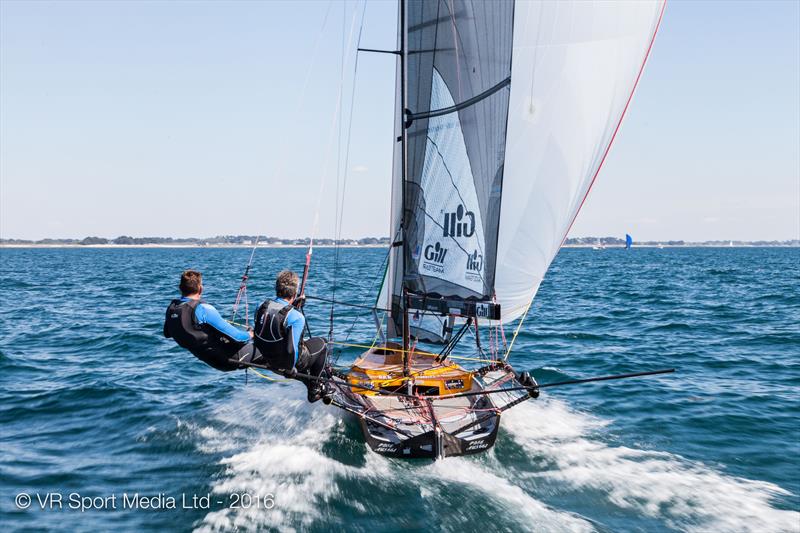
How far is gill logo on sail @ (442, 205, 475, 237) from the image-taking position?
7648 mm

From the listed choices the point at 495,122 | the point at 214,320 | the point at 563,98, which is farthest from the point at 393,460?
the point at 563,98

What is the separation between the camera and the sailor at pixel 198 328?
19.8 feet

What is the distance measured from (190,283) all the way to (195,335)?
531mm

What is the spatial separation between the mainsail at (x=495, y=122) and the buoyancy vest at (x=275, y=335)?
1978 mm

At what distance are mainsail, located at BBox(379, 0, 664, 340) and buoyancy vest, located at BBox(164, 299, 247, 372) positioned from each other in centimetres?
237

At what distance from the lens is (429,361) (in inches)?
337

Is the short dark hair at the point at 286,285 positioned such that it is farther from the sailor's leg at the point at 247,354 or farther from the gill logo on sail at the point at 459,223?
the gill logo on sail at the point at 459,223

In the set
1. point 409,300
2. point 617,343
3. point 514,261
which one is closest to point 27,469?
point 409,300

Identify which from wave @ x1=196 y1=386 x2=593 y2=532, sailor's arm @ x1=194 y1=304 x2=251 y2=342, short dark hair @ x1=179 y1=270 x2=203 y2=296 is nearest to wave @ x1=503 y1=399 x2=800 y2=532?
wave @ x1=196 y1=386 x2=593 y2=532

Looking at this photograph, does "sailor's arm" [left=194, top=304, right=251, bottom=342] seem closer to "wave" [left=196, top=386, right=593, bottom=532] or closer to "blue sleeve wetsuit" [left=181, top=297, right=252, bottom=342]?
"blue sleeve wetsuit" [left=181, top=297, right=252, bottom=342]

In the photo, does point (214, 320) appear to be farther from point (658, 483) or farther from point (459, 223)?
point (658, 483)

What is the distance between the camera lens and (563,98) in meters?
7.49

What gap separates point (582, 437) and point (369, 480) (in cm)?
290

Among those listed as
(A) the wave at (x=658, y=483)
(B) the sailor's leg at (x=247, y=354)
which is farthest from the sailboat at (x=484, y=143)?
(B) the sailor's leg at (x=247, y=354)
